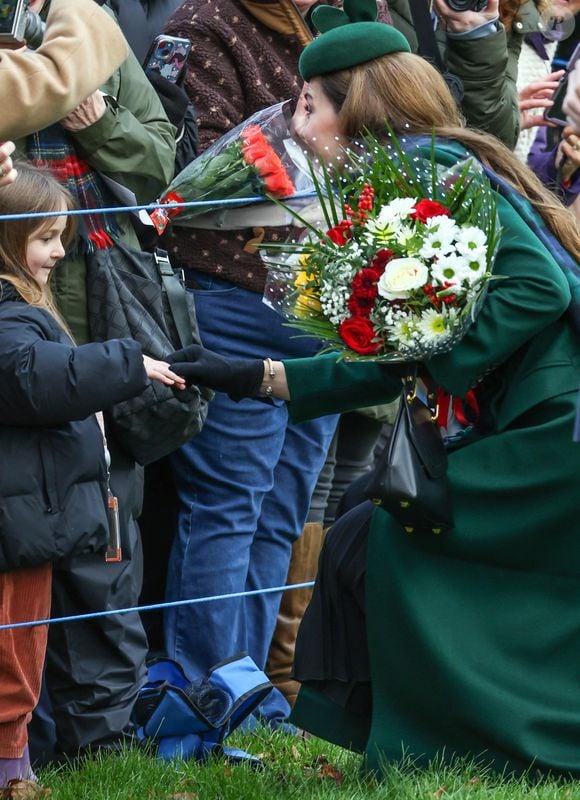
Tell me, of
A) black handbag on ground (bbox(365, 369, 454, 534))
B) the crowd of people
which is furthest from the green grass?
black handbag on ground (bbox(365, 369, 454, 534))

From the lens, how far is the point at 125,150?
198 inches

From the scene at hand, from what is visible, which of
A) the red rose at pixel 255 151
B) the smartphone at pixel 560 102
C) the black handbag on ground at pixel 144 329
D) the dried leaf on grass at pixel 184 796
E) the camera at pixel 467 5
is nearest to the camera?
the dried leaf on grass at pixel 184 796

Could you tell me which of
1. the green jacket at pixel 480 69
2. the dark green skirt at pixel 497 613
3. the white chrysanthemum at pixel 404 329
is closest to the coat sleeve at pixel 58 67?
the white chrysanthemum at pixel 404 329

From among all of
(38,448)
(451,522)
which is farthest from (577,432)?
(38,448)

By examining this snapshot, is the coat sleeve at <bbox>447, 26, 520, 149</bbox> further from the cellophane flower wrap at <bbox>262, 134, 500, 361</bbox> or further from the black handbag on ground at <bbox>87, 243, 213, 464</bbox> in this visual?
the cellophane flower wrap at <bbox>262, 134, 500, 361</bbox>

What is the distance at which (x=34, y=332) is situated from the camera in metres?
4.47

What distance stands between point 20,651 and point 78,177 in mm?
1531

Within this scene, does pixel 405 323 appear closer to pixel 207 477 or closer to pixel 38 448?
pixel 38 448

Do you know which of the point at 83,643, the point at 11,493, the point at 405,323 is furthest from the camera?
the point at 83,643

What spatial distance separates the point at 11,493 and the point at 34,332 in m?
0.47

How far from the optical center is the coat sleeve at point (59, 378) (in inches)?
170

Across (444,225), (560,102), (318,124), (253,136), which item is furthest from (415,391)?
(560,102)

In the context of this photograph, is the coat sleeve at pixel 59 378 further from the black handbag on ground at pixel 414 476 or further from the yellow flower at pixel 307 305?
the black handbag on ground at pixel 414 476

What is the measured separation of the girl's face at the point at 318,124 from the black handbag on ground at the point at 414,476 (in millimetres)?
768
